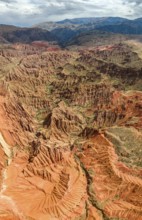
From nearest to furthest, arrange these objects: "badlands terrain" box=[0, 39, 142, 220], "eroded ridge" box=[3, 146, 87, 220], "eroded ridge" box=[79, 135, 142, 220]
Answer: "eroded ridge" box=[79, 135, 142, 220], "eroded ridge" box=[3, 146, 87, 220], "badlands terrain" box=[0, 39, 142, 220]

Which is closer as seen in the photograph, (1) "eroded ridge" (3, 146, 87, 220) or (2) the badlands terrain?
(1) "eroded ridge" (3, 146, 87, 220)

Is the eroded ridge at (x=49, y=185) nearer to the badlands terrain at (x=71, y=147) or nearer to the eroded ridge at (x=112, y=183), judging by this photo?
the badlands terrain at (x=71, y=147)

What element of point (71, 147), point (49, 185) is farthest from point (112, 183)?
point (71, 147)

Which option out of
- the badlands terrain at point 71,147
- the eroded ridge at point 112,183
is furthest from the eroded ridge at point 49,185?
the eroded ridge at point 112,183

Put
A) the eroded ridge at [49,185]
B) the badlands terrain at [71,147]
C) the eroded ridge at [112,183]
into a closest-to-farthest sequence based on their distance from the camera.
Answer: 1. the eroded ridge at [112,183]
2. the eroded ridge at [49,185]
3. the badlands terrain at [71,147]

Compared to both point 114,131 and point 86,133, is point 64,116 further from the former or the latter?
point 114,131

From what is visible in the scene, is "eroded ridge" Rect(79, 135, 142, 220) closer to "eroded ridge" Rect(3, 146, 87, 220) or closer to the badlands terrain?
the badlands terrain

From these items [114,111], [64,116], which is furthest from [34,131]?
[114,111]

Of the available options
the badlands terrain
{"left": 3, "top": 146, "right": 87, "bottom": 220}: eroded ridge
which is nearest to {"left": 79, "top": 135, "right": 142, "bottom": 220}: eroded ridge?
the badlands terrain
